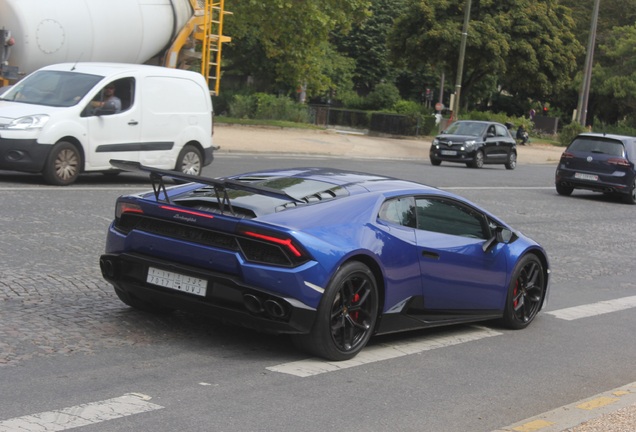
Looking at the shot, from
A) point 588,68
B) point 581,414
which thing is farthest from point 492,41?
point 581,414

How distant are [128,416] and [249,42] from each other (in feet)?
180

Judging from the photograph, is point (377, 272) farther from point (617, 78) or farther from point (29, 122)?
point (617, 78)

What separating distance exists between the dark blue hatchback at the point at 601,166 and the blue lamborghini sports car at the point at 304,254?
17.0m

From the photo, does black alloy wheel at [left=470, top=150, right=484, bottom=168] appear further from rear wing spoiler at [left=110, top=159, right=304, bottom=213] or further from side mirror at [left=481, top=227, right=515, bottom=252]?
rear wing spoiler at [left=110, top=159, right=304, bottom=213]

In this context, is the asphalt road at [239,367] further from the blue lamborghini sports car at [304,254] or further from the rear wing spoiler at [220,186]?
the rear wing spoiler at [220,186]

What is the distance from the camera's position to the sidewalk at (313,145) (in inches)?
1379

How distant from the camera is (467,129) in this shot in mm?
37406

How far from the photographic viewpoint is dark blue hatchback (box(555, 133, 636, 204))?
24.6 metres

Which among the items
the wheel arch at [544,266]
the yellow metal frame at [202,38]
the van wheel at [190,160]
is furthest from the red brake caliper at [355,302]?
the yellow metal frame at [202,38]

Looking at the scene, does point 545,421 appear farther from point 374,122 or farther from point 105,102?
point 374,122

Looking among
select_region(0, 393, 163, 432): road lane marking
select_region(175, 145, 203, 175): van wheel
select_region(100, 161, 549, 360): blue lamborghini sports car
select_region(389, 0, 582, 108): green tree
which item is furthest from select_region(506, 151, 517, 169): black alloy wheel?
select_region(0, 393, 163, 432): road lane marking

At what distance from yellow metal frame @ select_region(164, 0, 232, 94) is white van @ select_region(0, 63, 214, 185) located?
620 cm

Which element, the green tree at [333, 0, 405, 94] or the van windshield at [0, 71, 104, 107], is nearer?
the van windshield at [0, 71, 104, 107]

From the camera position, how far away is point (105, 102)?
1698 centimetres
